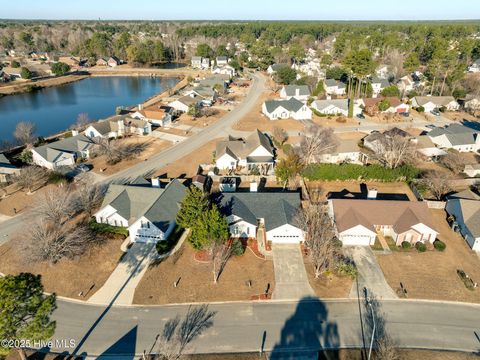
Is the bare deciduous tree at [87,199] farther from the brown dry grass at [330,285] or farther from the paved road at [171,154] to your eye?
the brown dry grass at [330,285]

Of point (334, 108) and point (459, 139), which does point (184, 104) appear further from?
point (459, 139)

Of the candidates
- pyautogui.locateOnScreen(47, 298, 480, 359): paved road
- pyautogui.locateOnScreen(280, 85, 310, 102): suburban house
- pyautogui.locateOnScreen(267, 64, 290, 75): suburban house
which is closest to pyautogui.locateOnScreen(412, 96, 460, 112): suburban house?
pyautogui.locateOnScreen(280, 85, 310, 102): suburban house

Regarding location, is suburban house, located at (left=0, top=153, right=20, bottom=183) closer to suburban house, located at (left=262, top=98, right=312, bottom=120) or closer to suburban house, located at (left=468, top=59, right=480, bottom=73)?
suburban house, located at (left=262, top=98, right=312, bottom=120)

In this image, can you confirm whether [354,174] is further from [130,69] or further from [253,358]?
[130,69]

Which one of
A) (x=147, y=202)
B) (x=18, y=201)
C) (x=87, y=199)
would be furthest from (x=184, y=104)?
(x=147, y=202)

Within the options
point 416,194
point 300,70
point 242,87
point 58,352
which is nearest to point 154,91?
point 242,87
